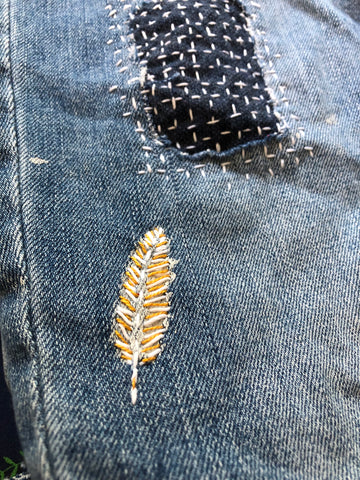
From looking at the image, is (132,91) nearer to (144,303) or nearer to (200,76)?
(200,76)

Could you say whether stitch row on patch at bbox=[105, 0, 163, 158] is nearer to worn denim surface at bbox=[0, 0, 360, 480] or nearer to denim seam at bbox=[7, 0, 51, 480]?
worn denim surface at bbox=[0, 0, 360, 480]

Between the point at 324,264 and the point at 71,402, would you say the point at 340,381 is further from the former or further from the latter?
the point at 71,402

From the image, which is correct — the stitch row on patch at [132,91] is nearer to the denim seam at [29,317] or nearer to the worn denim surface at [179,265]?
the worn denim surface at [179,265]

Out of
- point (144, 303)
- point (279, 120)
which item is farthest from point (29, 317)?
point (279, 120)

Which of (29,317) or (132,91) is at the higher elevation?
(132,91)

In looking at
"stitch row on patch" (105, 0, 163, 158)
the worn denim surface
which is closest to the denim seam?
the worn denim surface

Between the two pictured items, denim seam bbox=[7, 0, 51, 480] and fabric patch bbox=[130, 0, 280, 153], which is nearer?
denim seam bbox=[7, 0, 51, 480]

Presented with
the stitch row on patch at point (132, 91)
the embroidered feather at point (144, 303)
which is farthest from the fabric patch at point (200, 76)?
the embroidered feather at point (144, 303)
